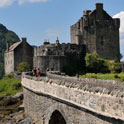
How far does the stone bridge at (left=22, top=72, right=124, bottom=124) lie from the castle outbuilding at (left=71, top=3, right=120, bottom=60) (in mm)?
31563

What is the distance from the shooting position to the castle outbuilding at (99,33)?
56.3 metres

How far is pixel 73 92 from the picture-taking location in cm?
1566

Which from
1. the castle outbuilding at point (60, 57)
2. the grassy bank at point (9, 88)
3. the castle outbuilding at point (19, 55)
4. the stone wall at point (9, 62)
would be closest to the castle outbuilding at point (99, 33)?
the castle outbuilding at point (60, 57)

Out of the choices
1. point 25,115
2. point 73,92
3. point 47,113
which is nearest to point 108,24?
point 25,115

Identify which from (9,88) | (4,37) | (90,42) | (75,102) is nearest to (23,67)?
(90,42)

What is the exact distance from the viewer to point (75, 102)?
15305mm

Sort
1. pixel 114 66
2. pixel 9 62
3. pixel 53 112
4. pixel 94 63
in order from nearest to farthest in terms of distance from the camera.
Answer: pixel 53 112 < pixel 114 66 < pixel 94 63 < pixel 9 62

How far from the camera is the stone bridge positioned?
39.7 ft

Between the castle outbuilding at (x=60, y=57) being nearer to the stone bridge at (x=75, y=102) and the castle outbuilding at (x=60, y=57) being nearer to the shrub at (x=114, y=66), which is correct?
the shrub at (x=114, y=66)

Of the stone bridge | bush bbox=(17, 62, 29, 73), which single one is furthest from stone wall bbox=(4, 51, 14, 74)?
the stone bridge

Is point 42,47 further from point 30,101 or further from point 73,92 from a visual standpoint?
point 73,92

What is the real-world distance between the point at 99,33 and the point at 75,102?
42.1 metres

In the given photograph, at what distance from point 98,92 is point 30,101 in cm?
1322

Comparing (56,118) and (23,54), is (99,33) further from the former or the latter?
(56,118)
